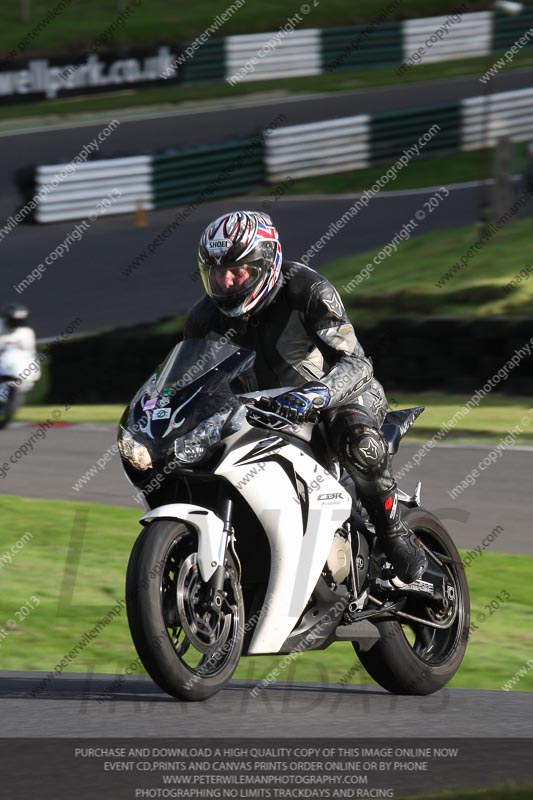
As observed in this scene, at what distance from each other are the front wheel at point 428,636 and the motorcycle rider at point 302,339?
264 mm

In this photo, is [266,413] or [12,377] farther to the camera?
[12,377]

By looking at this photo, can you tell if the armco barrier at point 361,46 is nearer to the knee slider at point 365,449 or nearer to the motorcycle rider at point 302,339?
the motorcycle rider at point 302,339

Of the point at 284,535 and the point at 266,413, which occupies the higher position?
the point at 266,413

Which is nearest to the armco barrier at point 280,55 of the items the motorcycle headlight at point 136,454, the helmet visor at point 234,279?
the helmet visor at point 234,279

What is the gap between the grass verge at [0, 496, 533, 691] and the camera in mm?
6332

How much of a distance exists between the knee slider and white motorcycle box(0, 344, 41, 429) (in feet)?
30.4

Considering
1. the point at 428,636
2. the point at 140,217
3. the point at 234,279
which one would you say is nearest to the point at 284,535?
the point at 234,279

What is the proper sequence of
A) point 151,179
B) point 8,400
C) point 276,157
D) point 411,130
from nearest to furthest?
1. point 8,400
2. point 151,179
3. point 276,157
4. point 411,130

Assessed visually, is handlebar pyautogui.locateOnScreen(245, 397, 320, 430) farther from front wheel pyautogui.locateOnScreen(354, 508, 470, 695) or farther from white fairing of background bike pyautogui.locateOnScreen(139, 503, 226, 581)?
front wheel pyautogui.locateOnScreen(354, 508, 470, 695)

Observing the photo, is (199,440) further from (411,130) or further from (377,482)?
(411,130)

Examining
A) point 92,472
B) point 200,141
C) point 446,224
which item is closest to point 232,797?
point 92,472

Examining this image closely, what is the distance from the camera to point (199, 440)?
4.70 meters

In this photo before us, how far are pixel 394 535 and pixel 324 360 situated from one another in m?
0.72

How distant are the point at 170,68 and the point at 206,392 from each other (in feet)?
104
